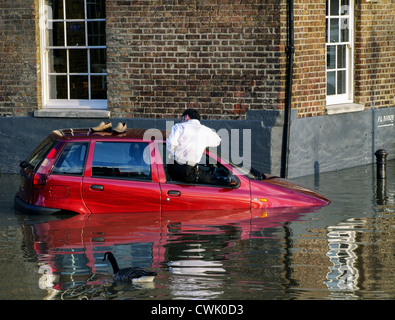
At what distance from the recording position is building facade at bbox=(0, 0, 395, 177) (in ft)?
46.9

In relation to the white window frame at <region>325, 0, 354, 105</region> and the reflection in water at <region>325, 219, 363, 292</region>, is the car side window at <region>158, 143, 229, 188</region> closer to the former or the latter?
the reflection in water at <region>325, 219, 363, 292</region>

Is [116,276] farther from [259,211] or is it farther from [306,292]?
[259,211]

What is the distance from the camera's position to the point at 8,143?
1559cm

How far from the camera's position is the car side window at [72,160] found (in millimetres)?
10484

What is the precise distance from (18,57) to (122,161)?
5977mm

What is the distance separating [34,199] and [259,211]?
122 inches

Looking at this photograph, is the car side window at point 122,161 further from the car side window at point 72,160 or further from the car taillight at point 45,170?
the car taillight at point 45,170

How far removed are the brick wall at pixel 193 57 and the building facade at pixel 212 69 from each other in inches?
0.8

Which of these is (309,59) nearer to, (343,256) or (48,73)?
(48,73)

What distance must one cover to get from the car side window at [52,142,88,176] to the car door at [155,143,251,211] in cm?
102

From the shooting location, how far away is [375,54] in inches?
644

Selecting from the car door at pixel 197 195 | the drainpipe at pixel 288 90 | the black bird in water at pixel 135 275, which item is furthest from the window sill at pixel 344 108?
the black bird in water at pixel 135 275

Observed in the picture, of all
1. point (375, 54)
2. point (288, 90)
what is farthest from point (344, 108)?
point (288, 90)
